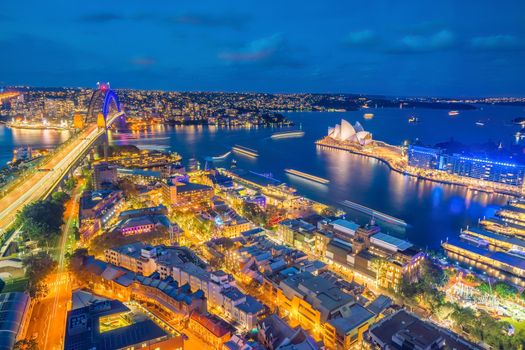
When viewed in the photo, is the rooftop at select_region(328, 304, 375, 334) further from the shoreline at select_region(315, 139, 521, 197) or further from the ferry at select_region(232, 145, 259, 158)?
the ferry at select_region(232, 145, 259, 158)

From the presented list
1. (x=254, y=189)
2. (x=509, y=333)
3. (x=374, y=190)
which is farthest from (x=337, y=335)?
(x=374, y=190)

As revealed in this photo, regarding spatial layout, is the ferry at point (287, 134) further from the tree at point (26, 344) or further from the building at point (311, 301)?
the tree at point (26, 344)

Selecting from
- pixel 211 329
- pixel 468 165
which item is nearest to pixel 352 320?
pixel 211 329

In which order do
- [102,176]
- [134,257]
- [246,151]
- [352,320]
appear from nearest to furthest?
[352,320] → [134,257] → [102,176] → [246,151]

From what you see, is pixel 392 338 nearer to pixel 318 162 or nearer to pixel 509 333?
pixel 509 333

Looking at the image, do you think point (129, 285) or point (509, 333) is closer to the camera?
point (509, 333)

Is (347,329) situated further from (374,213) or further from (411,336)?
(374,213)
